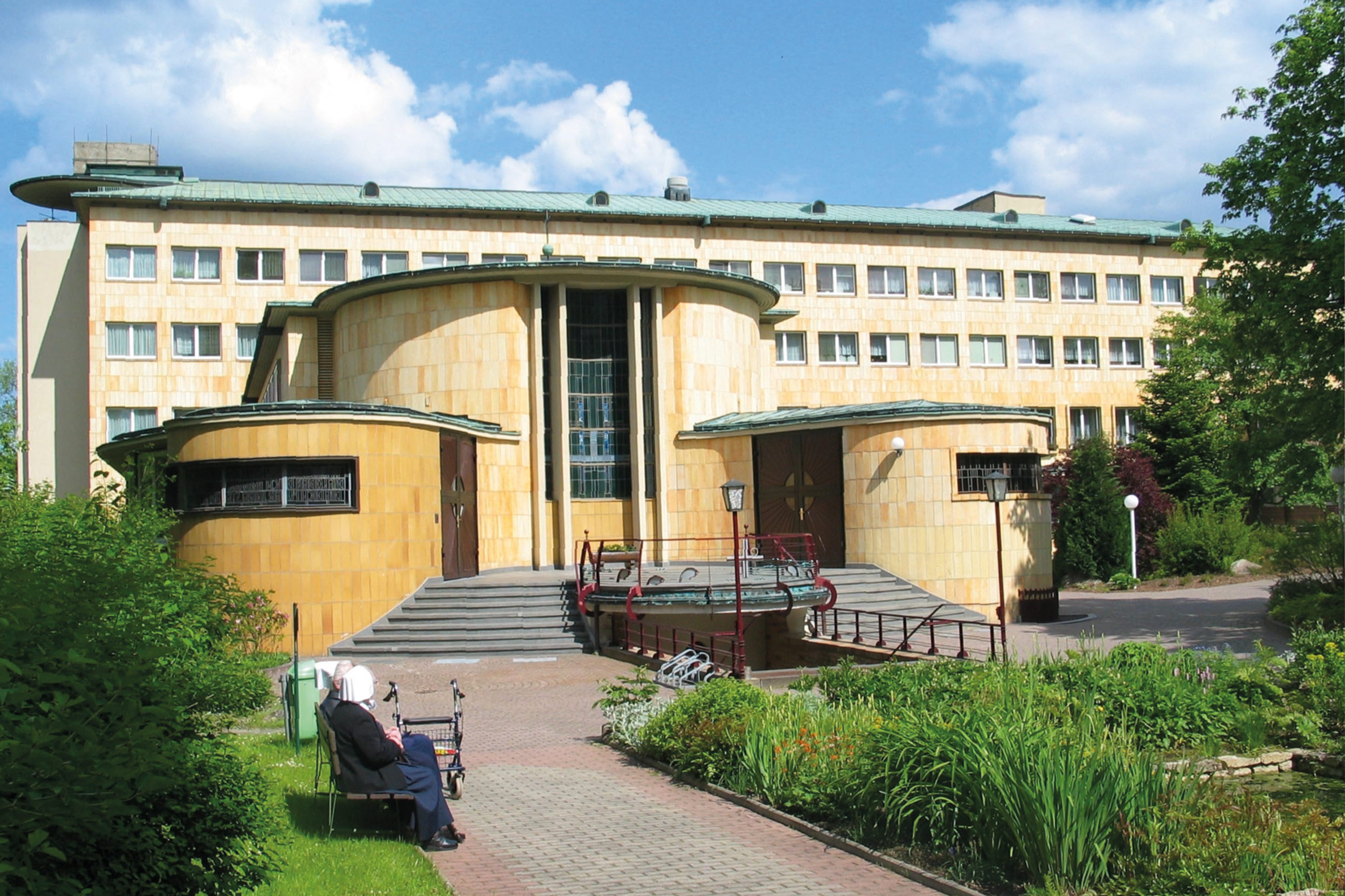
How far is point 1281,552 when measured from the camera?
24.8m

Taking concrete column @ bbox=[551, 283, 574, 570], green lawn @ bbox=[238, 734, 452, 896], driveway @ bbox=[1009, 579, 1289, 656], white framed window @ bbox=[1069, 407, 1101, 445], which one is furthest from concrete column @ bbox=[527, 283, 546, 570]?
white framed window @ bbox=[1069, 407, 1101, 445]

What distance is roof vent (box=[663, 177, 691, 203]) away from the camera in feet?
171

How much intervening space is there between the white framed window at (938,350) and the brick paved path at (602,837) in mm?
39375

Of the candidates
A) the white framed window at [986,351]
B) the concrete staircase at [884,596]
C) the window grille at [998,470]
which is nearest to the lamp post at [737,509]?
the concrete staircase at [884,596]

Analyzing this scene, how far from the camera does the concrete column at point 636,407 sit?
28.9m

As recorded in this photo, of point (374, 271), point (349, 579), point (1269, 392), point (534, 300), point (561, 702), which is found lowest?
point (561, 702)

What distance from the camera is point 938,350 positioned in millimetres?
51625

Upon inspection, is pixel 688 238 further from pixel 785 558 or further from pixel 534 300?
pixel 785 558

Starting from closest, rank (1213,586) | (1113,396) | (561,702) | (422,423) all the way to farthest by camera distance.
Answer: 1. (561,702)
2. (422,423)
3. (1213,586)
4. (1113,396)

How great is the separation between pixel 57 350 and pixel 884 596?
123ft

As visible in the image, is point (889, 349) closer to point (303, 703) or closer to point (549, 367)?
point (549, 367)

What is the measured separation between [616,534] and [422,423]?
6630 millimetres

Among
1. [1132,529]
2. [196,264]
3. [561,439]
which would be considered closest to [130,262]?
[196,264]

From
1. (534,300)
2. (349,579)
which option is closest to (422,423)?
(349,579)
